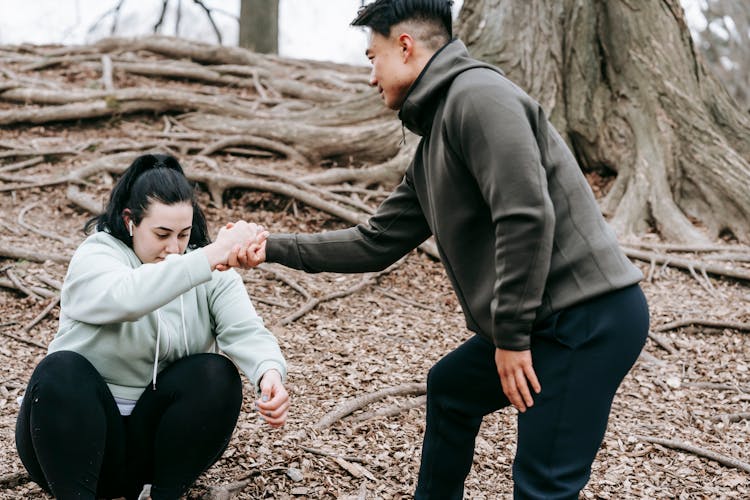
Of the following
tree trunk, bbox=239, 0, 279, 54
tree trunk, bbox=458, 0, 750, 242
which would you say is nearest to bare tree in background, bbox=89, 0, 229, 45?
tree trunk, bbox=239, 0, 279, 54

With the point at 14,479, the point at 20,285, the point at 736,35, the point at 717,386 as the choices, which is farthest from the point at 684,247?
the point at 736,35

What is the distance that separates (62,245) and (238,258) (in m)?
2.85

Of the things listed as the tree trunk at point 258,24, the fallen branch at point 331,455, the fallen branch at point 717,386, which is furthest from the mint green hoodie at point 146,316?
the tree trunk at point 258,24

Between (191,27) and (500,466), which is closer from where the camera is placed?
(500,466)

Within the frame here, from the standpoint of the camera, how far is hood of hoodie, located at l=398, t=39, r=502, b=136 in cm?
210

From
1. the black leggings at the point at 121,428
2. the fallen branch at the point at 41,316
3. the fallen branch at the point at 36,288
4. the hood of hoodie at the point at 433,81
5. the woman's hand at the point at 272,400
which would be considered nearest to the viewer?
the hood of hoodie at the point at 433,81

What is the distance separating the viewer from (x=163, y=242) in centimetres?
264

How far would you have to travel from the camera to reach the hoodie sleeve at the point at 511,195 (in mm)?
1865

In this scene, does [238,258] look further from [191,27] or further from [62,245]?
[191,27]

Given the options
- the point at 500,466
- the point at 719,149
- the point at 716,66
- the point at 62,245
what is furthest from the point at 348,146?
the point at 716,66

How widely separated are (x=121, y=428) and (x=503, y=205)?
59.6 inches

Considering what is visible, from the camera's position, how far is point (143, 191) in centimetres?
261

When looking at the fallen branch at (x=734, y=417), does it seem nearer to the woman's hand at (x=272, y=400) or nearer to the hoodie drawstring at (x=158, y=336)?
the woman's hand at (x=272, y=400)

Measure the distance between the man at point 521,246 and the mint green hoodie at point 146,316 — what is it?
2.72ft
